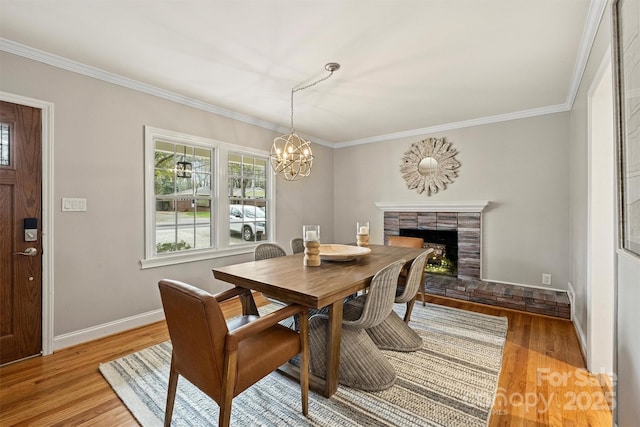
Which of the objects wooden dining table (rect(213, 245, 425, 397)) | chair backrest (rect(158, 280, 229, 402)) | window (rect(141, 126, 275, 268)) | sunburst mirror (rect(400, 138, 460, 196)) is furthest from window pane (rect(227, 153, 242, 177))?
chair backrest (rect(158, 280, 229, 402))

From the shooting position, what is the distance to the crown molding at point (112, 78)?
7.38 ft

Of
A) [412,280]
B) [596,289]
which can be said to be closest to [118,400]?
[412,280]

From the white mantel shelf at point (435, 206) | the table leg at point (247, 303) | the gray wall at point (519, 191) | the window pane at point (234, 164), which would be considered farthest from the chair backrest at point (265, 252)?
the gray wall at point (519, 191)

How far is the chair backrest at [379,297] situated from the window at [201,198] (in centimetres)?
230

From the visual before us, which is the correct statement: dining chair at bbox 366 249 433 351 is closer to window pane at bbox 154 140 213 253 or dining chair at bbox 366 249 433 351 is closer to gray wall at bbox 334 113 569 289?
gray wall at bbox 334 113 569 289

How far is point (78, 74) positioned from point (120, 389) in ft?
8.48

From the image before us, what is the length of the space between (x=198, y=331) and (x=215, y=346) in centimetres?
11

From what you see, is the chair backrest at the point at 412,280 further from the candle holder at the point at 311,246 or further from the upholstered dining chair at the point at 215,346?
the upholstered dining chair at the point at 215,346

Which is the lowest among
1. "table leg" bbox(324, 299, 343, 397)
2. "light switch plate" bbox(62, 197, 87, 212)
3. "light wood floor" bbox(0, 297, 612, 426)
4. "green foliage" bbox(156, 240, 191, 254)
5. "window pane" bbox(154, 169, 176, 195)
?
"light wood floor" bbox(0, 297, 612, 426)

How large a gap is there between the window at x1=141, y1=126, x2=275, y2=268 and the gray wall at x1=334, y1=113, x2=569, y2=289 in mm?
2443

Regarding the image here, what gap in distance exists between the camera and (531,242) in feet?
12.3

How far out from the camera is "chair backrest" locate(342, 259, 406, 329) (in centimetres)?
179

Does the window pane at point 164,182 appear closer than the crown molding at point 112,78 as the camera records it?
No

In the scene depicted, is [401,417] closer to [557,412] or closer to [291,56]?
[557,412]
